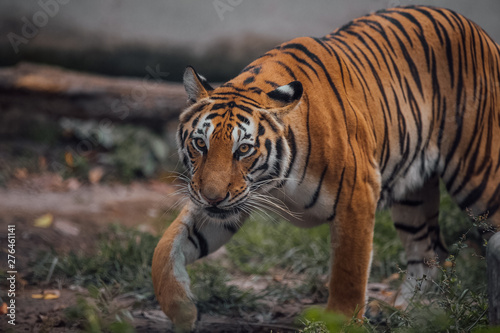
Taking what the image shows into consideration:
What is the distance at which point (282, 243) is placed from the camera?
505 cm

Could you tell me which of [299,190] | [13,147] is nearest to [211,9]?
[13,147]

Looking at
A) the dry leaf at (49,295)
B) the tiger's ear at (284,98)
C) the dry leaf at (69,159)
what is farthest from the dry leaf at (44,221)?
the tiger's ear at (284,98)

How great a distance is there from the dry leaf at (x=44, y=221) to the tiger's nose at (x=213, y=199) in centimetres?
280

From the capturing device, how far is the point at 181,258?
9.48 ft

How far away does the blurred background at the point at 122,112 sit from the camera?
15.6ft

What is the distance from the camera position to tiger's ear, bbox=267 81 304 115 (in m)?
2.77

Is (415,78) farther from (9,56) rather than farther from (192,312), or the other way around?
(9,56)

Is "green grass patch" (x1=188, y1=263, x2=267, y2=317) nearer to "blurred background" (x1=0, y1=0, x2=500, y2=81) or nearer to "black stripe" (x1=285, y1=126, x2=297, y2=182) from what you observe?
"black stripe" (x1=285, y1=126, x2=297, y2=182)

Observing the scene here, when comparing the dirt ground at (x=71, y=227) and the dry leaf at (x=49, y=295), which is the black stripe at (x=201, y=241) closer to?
the dirt ground at (x=71, y=227)

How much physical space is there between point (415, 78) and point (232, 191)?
1523 mm

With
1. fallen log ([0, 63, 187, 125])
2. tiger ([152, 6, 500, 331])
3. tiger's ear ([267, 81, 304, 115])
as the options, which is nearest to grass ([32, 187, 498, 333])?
tiger ([152, 6, 500, 331])

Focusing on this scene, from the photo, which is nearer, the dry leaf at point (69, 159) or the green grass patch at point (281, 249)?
the green grass patch at point (281, 249)

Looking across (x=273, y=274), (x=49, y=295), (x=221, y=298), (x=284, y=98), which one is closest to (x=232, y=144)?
(x=284, y=98)

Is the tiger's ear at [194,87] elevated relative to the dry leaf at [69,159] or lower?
elevated
